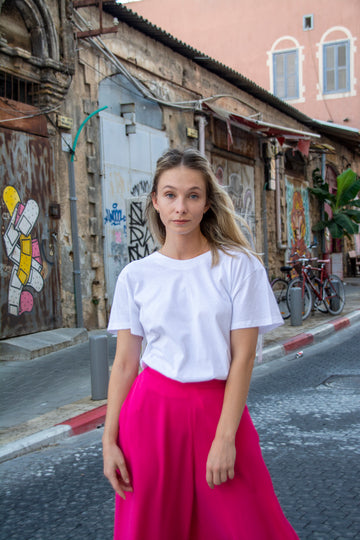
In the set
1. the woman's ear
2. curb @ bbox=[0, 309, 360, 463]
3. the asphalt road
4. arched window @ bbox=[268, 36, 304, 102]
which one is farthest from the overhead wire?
arched window @ bbox=[268, 36, 304, 102]

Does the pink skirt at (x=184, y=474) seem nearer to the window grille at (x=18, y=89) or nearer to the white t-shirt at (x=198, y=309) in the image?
the white t-shirt at (x=198, y=309)

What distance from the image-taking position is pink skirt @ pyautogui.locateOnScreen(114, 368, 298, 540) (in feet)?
5.75

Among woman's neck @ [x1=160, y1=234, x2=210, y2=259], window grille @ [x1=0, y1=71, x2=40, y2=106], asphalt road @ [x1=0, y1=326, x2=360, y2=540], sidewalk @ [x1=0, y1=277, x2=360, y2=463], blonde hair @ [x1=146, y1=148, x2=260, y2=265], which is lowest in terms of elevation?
asphalt road @ [x1=0, y1=326, x2=360, y2=540]

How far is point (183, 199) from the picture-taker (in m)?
1.92

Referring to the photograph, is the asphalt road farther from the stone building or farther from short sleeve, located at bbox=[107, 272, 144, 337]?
the stone building

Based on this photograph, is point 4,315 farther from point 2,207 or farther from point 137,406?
point 137,406

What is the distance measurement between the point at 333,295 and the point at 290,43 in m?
17.6

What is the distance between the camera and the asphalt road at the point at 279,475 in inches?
129

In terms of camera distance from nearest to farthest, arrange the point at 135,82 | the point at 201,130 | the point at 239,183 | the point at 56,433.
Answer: the point at 56,433, the point at 135,82, the point at 201,130, the point at 239,183

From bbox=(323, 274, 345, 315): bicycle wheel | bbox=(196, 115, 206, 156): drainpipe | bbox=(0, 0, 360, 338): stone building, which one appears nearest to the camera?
bbox=(0, 0, 360, 338): stone building

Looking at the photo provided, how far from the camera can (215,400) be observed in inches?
70.4

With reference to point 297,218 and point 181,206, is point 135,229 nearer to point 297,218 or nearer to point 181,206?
point 181,206

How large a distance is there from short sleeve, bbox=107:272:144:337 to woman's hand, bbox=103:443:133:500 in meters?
0.35

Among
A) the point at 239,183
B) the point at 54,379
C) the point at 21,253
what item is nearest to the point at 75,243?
the point at 21,253
